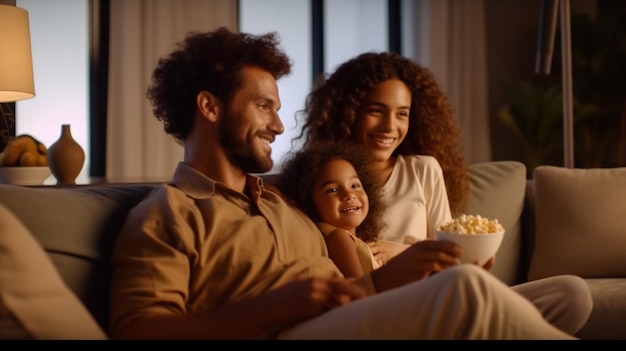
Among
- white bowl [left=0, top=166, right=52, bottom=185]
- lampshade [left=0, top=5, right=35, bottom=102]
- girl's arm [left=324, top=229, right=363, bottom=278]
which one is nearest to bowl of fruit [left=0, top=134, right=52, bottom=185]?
white bowl [left=0, top=166, right=52, bottom=185]

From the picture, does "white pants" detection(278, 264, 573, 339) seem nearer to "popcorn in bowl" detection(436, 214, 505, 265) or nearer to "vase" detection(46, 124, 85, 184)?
"popcorn in bowl" detection(436, 214, 505, 265)

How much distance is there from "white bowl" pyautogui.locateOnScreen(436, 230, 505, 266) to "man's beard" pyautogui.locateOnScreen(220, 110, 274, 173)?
19.6 inches

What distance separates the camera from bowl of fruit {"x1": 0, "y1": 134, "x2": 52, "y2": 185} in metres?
2.37

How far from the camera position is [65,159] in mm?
2383

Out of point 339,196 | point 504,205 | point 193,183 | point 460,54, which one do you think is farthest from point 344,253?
point 460,54

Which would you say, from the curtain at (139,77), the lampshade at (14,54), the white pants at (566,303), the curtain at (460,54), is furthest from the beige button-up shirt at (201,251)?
the curtain at (460,54)

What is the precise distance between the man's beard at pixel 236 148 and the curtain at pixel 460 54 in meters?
4.07

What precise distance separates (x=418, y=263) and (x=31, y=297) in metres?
0.77

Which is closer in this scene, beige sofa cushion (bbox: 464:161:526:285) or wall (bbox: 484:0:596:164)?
beige sofa cushion (bbox: 464:161:526:285)

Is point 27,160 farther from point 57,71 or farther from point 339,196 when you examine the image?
point 57,71

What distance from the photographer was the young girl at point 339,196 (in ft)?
5.82

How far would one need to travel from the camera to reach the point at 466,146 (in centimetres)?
566

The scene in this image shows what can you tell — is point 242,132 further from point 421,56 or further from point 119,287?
point 421,56
